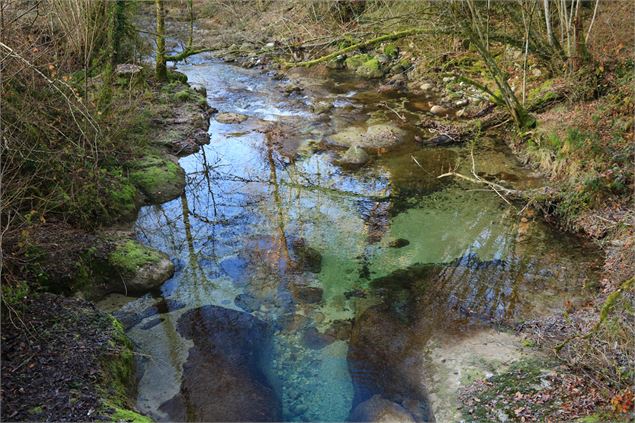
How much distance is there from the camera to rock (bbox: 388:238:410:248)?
8383mm

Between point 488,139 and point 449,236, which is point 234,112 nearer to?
point 488,139

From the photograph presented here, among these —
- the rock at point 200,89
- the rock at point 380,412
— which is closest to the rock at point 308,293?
the rock at point 380,412

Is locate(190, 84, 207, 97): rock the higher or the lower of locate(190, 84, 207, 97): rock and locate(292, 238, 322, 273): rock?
the higher

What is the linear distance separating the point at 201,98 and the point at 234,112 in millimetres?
1091

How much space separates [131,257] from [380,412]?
4.23 metres

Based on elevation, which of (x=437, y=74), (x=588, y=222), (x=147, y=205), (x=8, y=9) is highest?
(x=8, y=9)

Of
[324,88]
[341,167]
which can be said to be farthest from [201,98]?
[341,167]

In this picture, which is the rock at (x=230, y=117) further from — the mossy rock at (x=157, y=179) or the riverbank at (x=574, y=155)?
the mossy rock at (x=157, y=179)

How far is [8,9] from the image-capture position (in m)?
6.98

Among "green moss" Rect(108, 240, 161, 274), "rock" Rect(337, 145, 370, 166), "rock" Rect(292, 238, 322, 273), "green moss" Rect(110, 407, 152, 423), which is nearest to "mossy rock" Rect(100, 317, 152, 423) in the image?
"green moss" Rect(110, 407, 152, 423)

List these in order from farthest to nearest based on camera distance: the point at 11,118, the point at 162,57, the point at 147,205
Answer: the point at 162,57 < the point at 147,205 < the point at 11,118

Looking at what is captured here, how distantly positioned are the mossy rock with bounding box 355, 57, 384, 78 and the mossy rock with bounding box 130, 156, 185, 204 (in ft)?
31.3

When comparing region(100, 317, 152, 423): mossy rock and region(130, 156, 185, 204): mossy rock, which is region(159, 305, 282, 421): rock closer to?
region(100, 317, 152, 423): mossy rock

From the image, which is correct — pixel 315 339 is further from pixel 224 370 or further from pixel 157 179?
pixel 157 179
